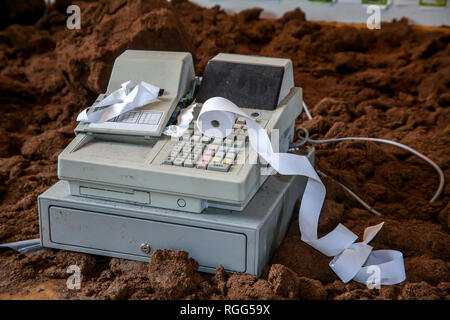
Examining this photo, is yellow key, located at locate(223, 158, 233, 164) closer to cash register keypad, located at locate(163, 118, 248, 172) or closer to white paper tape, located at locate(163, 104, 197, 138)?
cash register keypad, located at locate(163, 118, 248, 172)

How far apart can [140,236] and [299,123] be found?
3.87 ft

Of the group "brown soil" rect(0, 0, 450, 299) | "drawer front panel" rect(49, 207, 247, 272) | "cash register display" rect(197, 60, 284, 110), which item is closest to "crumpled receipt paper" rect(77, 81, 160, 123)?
"cash register display" rect(197, 60, 284, 110)

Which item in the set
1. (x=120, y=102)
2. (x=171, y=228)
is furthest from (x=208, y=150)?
(x=120, y=102)

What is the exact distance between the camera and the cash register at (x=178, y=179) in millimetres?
1496

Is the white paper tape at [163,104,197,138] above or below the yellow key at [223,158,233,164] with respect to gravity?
above

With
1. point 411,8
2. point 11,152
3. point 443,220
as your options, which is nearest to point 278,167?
point 443,220

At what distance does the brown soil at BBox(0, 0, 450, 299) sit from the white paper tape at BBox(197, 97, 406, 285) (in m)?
0.03

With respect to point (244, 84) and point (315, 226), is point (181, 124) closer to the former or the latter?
point (244, 84)

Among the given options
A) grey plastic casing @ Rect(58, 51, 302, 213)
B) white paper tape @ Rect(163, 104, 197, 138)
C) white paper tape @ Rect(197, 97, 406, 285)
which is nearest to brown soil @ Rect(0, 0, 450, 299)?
white paper tape @ Rect(197, 97, 406, 285)

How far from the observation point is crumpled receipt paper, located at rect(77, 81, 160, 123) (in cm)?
166

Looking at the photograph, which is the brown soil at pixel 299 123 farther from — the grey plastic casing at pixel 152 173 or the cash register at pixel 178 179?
the grey plastic casing at pixel 152 173

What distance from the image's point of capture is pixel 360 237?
5.74 feet

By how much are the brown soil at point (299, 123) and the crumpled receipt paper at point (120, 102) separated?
38 centimetres

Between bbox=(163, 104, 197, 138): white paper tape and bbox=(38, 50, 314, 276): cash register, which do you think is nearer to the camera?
bbox=(38, 50, 314, 276): cash register
